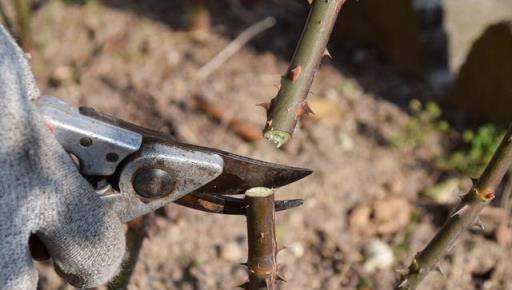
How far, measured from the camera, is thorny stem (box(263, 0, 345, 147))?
1.23 m

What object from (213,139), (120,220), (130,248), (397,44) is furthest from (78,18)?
(120,220)

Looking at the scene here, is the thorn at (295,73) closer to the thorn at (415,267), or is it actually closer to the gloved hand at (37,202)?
the gloved hand at (37,202)

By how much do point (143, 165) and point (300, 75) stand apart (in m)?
0.30

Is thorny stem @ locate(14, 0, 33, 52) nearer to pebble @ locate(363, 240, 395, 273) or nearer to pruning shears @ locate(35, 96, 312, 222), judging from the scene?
pebble @ locate(363, 240, 395, 273)

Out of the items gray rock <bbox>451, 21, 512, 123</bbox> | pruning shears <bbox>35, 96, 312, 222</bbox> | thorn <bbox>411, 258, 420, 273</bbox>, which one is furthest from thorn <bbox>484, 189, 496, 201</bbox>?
gray rock <bbox>451, 21, 512, 123</bbox>

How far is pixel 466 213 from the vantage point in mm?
1452

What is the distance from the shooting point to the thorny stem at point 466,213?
1.35m

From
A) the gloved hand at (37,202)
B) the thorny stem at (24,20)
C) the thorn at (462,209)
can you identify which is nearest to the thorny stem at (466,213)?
the thorn at (462,209)

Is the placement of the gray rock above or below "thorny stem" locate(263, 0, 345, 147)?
below

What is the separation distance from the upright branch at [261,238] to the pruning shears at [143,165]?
0.04m

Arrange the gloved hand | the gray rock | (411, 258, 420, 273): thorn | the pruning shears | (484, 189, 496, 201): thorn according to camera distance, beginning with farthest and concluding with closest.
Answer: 1. the gray rock
2. (411, 258, 420, 273): thorn
3. (484, 189, 496, 201): thorn
4. the pruning shears
5. the gloved hand

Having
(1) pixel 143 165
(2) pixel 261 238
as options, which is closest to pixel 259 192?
(2) pixel 261 238

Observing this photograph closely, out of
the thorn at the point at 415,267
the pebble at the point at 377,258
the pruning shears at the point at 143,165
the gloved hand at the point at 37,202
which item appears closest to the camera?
the gloved hand at the point at 37,202

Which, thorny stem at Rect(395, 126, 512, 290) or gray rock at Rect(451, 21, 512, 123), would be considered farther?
gray rock at Rect(451, 21, 512, 123)
